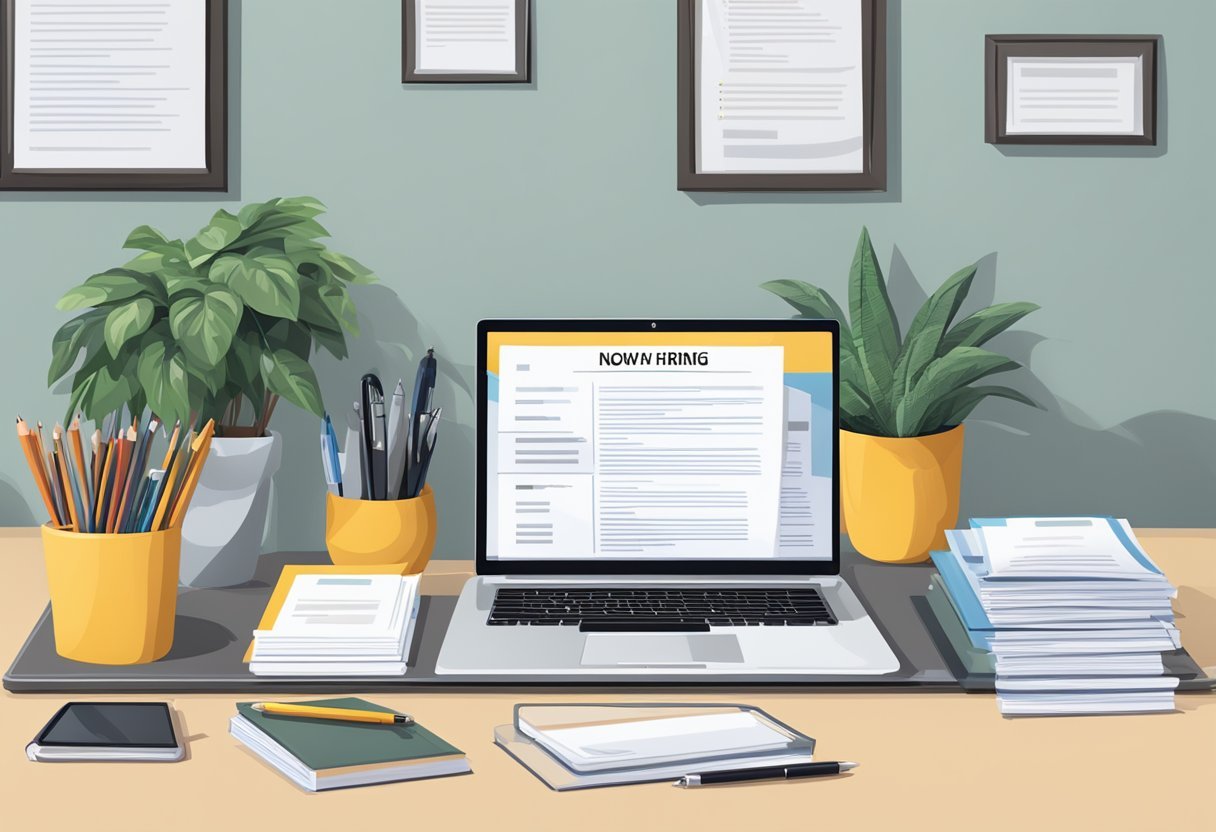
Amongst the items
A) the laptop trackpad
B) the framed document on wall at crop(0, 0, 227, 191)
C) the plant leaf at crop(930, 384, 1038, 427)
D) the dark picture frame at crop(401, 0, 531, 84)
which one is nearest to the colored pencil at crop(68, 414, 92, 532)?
the laptop trackpad

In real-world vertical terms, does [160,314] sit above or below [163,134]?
below

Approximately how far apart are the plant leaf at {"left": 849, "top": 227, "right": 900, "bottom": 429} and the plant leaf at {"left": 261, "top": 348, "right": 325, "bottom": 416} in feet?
2.05

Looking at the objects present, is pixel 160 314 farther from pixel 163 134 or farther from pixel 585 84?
pixel 585 84

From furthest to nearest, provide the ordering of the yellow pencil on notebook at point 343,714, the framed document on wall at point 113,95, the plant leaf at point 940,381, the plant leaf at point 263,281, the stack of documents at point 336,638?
1. the framed document on wall at point 113,95
2. the plant leaf at point 940,381
3. the plant leaf at point 263,281
4. the stack of documents at point 336,638
5. the yellow pencil on notebook at point 343,714

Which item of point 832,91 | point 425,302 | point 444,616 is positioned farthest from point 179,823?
point 832,91

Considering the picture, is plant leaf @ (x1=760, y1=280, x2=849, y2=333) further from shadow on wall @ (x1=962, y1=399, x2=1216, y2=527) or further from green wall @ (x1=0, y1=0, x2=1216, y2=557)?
shadow on wall @ (x1=962, y1=399, x2=1216, y2=527)

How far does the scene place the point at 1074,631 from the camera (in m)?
0.97

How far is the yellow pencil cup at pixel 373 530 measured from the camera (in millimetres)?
1268

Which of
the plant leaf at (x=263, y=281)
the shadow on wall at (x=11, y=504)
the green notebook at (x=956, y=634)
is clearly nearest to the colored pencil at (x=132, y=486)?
the plant leaf at (x=263, y=281)

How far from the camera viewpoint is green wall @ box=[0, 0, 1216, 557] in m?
1.48

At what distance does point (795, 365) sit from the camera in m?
1.26

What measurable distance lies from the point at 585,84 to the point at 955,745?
94cm

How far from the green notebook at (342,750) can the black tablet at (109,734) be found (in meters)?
0.05

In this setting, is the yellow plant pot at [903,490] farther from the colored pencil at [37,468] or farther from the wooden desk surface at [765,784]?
the colored pencil at [37,468]
